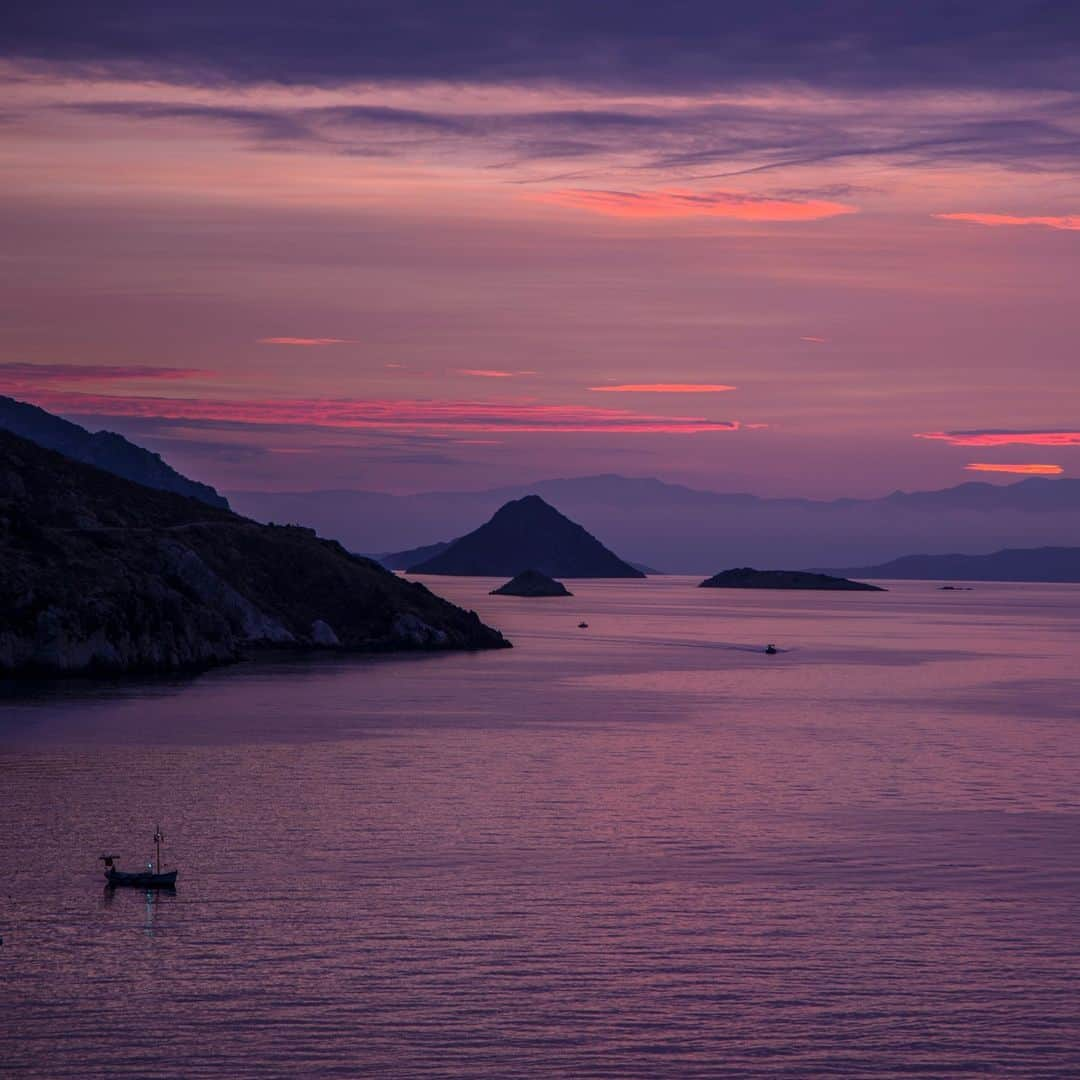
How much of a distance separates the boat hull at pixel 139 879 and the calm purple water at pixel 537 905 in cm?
56

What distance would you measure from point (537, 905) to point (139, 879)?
13.4 meters

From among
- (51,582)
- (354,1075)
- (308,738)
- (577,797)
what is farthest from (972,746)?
(51,582)

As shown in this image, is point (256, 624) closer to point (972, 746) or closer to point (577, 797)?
point (972, 746)

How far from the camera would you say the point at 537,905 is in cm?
5131

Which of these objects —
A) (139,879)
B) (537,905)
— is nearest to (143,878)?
(139,879)

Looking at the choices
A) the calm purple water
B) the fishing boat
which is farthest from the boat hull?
the calm purple water

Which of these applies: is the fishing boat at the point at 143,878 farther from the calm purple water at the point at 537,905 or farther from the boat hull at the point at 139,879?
the calm purple water at the point at 537,905

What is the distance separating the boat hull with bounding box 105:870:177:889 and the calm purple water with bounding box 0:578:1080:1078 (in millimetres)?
561

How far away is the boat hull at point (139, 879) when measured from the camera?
52.3 metres

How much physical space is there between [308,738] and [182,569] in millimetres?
88373

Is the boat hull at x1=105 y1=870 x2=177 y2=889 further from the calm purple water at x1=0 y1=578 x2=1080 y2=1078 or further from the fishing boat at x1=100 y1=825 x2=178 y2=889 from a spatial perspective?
the calm purple water at x1=0 y1=578 x2=1080 y2=1078

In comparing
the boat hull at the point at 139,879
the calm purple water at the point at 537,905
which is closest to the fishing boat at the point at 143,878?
the boat hull at the point at 139,879

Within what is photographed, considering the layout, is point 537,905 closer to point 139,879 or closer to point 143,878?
point 143,878

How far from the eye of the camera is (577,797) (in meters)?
74.8
